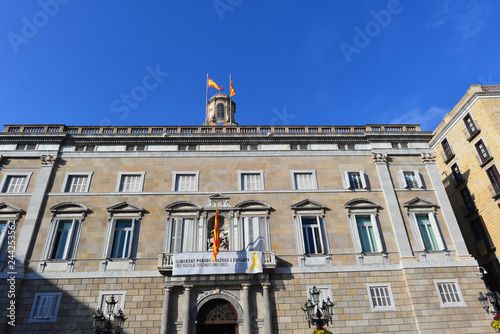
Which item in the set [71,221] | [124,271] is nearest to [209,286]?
[124,271]

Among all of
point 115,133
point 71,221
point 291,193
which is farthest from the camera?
point 115,133

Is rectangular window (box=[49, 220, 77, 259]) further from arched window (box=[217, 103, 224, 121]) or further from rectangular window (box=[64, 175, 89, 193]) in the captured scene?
arched window (box=[217, 103, 224, 121])

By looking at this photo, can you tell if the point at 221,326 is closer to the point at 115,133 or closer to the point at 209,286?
the point at 209,286

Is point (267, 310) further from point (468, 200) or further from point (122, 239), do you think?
point (468, 200)

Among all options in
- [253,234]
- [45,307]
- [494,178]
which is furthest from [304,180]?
[45,307]

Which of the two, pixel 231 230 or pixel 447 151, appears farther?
pixel 447 151

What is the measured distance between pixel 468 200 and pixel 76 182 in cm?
3037

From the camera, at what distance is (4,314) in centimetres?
1797

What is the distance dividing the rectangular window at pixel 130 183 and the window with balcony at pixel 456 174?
26.2 m

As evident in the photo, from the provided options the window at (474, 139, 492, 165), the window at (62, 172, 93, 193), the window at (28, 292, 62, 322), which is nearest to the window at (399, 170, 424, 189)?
the window at (474, 139, 492, 165)

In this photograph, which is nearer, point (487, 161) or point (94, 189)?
point (94, 189)

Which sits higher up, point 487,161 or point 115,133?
point 115,133

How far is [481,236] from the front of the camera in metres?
26.3

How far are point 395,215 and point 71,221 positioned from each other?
20715mm
